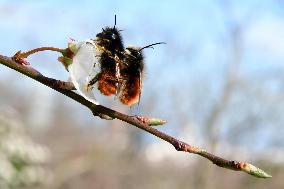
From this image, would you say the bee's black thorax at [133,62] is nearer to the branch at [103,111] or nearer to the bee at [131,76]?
the bee at [131,76]

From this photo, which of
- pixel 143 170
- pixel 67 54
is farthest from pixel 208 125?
pixel 67 54

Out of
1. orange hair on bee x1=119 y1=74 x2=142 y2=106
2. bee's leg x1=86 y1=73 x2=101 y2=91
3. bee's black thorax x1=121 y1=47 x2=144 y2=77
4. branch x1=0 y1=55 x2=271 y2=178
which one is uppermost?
bee's black thorax x1=121 y1=47 x2=144 y2=77

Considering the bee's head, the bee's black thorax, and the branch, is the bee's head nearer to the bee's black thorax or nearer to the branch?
the bee's black thorax

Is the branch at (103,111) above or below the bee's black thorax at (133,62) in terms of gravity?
below

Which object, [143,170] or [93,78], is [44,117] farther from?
[93,78]

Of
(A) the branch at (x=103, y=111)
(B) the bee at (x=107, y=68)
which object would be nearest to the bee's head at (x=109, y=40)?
(B) the bee at (x=107, y=68)

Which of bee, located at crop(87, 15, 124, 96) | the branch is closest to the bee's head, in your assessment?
bee, located at crop(87, 15, 124, 96)
